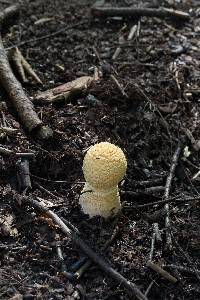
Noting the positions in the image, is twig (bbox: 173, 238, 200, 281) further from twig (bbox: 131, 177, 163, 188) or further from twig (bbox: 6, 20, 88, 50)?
twig (bbox: 6, 20, 88, 50)

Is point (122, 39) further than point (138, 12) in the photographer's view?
No

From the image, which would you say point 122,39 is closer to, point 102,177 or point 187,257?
point 102,177


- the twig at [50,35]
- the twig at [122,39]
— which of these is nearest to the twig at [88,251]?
the twig at [50,35]

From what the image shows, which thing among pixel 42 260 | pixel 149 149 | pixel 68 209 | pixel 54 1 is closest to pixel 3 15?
pixel 54 1

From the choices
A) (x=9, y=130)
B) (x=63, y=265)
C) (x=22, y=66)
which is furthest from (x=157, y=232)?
(x=22, y=66)

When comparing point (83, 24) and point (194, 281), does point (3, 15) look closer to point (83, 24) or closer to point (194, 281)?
point (83, 24)

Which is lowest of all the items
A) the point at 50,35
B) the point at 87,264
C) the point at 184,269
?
the point at 184,269
